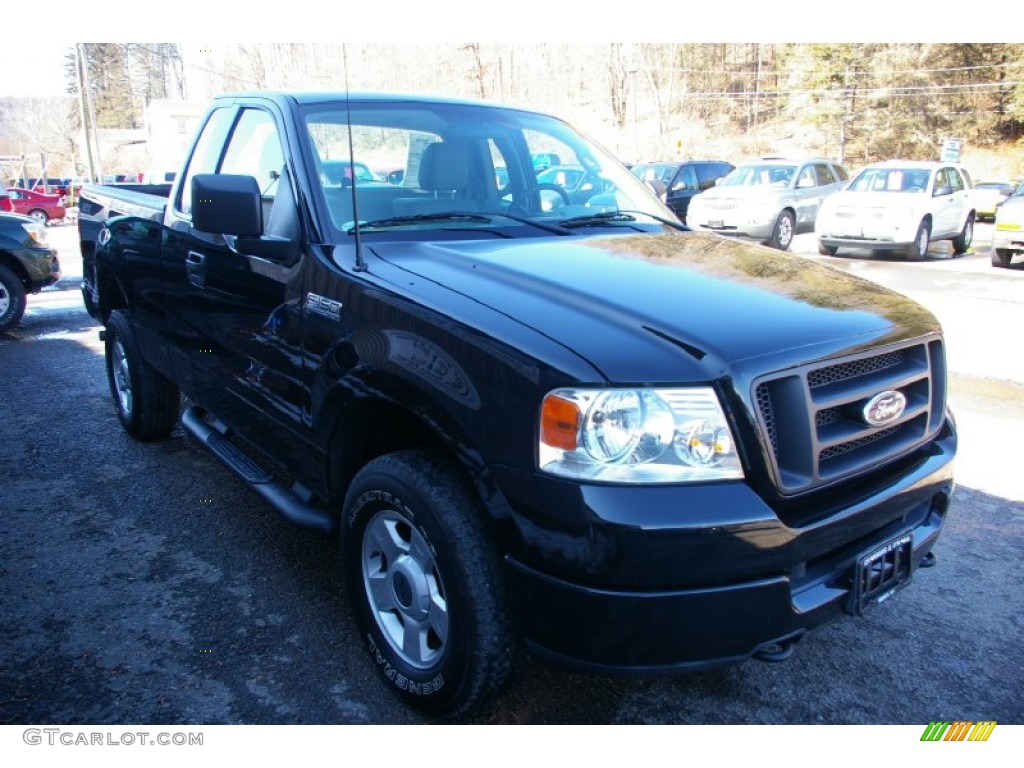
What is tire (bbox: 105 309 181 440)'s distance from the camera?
4.70m

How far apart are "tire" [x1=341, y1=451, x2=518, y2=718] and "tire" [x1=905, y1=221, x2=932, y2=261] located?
14.8 meters

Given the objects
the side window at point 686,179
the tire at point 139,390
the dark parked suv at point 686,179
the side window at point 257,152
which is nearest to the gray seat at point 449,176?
the side window at point 257,152

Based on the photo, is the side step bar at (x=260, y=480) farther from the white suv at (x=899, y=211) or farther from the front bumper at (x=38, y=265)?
the white suv at (x=899, y=211)

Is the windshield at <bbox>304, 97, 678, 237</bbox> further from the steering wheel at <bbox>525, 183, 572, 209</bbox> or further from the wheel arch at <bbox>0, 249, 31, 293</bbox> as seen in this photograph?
the wheel arch at <bbox>0, 249, 31, 293</bbox>

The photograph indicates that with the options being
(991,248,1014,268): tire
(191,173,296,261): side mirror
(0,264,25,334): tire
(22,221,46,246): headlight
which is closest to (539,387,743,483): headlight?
(191,173,296,261): side mirror

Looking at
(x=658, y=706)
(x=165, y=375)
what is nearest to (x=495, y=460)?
(x=658, y=706)

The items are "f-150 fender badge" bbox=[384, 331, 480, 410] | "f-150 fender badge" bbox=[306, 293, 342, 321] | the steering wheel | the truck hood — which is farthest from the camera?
the steering wheel

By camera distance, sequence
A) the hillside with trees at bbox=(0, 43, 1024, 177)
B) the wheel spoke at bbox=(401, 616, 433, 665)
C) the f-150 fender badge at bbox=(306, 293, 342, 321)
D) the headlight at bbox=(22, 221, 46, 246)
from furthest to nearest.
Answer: the hillside with trees at bbox=(0, 43, 1024, 177)
the headlight at bbox=(22, 221, 46, 246)
the f-150 fender badge at bbox=(306, 293, 342, 321)
the wheel spoke at bbox=(401, 616, 433, 665)

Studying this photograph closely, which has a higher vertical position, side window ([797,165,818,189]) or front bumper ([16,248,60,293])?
side window ([797,165,818,189])

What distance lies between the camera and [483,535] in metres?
2.12

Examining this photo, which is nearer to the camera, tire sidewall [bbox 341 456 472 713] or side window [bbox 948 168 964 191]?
tire sidewall [bbox 341 456 472 713]

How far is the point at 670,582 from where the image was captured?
188 cm

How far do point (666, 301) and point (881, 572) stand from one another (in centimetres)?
99
